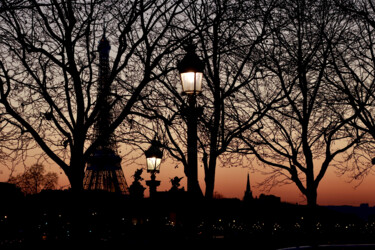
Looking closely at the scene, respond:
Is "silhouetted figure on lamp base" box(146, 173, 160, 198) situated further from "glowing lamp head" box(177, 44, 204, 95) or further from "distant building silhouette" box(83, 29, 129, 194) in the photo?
"glowing lamp head" box(177, 44, 204, 95)

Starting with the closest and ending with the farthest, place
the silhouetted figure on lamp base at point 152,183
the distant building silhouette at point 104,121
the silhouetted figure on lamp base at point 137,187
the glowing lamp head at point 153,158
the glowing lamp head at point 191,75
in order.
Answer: the glowing lamp head at point 191,75
the distant building silhouette at point 104,121
the glowing lamp head at point 153,158
the silhouetted figure on lamp base at point 152,183
the silhouetted figure on lamp base at point 137,187

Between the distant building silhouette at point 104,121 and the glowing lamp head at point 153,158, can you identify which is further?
the glowing lamp head at point 153,158

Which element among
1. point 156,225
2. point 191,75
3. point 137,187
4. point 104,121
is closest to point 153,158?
point 104,121

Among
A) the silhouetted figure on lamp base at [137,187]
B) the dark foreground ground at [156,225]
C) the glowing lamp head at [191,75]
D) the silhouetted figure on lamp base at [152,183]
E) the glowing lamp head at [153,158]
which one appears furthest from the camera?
the silhouetted figure on lamp base at [137,187]

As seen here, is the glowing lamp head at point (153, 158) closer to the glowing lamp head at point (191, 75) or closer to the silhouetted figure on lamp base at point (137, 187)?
the glowing lamp head at point (191, 75)

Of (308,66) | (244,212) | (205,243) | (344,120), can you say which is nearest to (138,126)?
(205,243)

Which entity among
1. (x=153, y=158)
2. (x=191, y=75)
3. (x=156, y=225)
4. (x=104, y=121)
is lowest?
(x=156, y=225)

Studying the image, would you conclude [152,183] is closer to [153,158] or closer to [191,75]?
[153,158]

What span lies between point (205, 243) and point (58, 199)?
21014 millimetres

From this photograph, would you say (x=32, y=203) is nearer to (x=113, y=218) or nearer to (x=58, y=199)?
(x=58, y=199)

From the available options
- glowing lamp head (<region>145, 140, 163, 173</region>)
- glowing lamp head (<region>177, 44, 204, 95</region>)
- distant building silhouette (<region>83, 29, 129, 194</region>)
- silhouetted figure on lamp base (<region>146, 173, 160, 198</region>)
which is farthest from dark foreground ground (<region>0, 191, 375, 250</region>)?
glowing lamp head (<region>177, 44, 204, 95</region>)

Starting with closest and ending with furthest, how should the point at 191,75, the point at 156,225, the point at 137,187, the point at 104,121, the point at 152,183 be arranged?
the point at 191,75 < the point at 104,121 < the point at 152,183 < the point at 156,225 < the point at 137,187

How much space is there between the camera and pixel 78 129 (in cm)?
1356

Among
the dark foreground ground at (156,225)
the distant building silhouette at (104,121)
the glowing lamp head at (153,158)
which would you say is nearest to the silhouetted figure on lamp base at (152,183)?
the dark foreground ground at (156,225)
